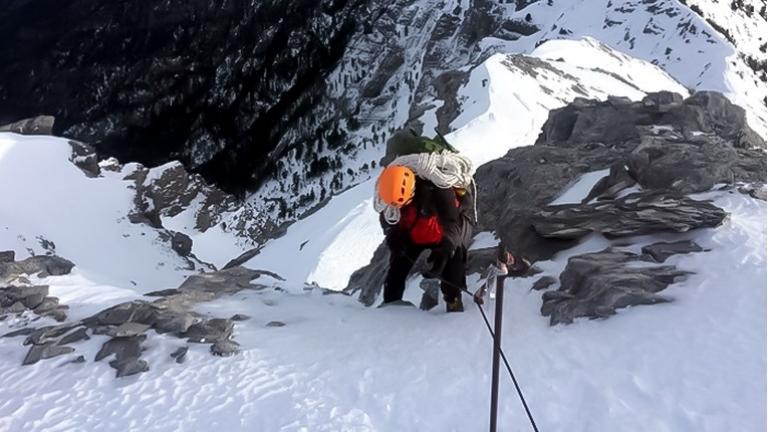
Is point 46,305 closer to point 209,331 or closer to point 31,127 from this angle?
point 209,331

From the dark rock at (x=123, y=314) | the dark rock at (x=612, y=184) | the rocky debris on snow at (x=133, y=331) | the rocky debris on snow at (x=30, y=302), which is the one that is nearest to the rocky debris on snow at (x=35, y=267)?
the rocky debris on snow at (x=30, y=302)

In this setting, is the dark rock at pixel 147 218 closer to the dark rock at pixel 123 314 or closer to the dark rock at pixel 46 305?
the dark rock at pixel 46 305

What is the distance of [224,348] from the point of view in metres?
8.21

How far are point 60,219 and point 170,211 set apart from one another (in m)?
19.7

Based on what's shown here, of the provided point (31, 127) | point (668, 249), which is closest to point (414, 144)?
point (668, 249)

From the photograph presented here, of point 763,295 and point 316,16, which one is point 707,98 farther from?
point 316,16

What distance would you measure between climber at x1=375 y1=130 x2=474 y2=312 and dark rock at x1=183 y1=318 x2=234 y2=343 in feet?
7.41

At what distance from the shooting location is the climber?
763cm

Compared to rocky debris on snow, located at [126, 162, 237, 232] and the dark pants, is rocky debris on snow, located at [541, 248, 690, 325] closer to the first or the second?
→ the dark pants

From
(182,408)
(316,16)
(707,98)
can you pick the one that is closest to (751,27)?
(316,16)

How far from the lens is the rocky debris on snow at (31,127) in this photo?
106ft

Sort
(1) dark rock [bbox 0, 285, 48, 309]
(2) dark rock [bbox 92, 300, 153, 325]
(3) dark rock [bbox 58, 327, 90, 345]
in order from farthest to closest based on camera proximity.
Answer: (1) dark rock [bbox 0, 285, 48, 309]
(2) dark rock [bbox 92, 300, 153, 325]
(3) dark rock [bbox 58, 327, 90, 345]

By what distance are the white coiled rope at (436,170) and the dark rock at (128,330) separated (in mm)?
3286

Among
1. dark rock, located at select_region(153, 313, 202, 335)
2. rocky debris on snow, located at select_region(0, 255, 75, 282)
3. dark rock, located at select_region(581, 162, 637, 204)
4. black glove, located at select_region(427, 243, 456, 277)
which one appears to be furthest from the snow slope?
rocky debris on snow, located at select_region(0, 255, 75, 282)
